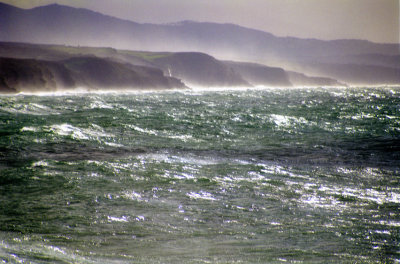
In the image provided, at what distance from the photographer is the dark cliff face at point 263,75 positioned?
167 meters

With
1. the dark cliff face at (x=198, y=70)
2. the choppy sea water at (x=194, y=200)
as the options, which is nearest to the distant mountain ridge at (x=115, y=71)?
the dark cliff face at (x=198, y=70)

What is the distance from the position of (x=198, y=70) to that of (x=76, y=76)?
62.9 meters

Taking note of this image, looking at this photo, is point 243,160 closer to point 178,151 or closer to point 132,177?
point 178,151

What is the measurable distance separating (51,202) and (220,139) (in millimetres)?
11225

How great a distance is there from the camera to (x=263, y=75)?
168m

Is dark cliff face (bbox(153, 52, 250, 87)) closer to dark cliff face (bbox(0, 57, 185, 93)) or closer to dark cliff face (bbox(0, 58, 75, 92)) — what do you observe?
dark cliff face (bbox(0, 57, 185, 93))

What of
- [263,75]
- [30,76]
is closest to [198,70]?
[263,75]

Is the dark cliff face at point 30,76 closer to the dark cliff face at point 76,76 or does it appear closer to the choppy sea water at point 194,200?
the dark cliff face at point 76,76

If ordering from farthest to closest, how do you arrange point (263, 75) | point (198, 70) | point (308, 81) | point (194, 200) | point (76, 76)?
point (308, 81)
point (263, 75)
point (198, 70)
point (76, 76)
point (194, 200)

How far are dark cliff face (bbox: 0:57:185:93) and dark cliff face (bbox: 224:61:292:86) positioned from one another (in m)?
69.2

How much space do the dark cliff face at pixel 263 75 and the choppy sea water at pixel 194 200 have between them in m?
151

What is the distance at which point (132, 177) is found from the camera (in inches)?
423

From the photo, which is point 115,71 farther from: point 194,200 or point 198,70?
point 194,200

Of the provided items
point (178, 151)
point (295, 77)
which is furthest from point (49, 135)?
point (295, 77)
